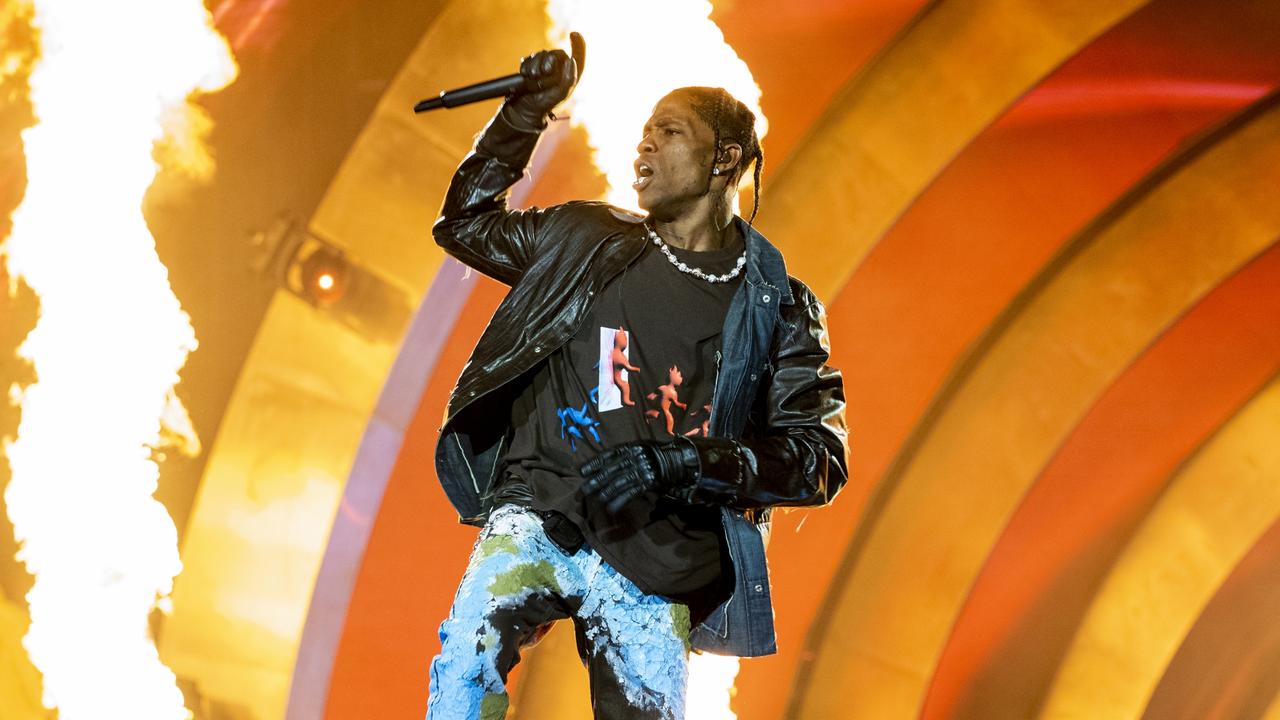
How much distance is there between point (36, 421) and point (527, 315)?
1.88 meters

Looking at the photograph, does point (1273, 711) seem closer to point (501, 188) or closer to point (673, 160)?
point (673, 160)

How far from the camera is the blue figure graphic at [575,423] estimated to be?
2.94 metres

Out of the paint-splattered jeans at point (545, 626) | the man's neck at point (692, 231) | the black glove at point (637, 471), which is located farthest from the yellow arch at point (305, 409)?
the black glove at point (637, 471)

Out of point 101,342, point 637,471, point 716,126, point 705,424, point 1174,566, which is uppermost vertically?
point 1174,566

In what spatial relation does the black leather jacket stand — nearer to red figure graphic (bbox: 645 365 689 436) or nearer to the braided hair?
red figure graphic (bbox: 645 365 689 436)

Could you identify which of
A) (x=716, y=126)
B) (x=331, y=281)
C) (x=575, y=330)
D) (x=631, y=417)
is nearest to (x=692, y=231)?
(x=716, y=126)

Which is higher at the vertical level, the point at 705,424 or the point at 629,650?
the point at 705,424

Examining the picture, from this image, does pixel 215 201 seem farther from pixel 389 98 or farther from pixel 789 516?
pixel 789 516

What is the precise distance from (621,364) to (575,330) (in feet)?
0.44

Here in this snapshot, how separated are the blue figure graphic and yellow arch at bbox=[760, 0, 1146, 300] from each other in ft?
8.65

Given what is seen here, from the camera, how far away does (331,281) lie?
14.5 feet

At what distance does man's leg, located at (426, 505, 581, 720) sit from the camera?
264 cm

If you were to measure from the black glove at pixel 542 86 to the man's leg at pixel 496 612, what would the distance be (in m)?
0.90

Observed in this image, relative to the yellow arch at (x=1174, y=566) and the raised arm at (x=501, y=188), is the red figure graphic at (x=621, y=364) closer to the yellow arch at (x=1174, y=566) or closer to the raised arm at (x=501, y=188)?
the raised arm at (x=501, y=188)
